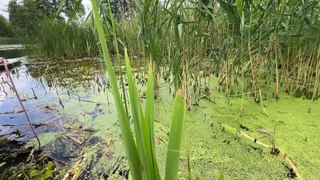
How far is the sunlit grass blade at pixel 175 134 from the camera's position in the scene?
444 millimetres

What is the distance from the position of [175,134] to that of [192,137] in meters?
0.97

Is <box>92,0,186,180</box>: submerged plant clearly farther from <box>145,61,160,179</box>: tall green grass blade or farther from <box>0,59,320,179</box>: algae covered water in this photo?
<box>0,59,320,179</box>: algae covered water

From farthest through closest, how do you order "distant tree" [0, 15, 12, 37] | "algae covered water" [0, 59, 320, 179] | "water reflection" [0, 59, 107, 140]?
"distant tree" [0, 15, 12, 37]
"water reflection" [0, 59, 107, 140]
"algae covered water" [0, 59, 320, 179]

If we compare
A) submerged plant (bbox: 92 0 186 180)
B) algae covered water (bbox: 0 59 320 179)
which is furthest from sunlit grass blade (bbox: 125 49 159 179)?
algae covered water (bbox: 0 59 320 179)

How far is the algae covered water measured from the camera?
1.10 m

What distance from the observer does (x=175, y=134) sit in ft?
1.56

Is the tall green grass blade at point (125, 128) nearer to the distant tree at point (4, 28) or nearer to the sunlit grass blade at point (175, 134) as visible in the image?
the sunlit grass blade at point (175, 134)

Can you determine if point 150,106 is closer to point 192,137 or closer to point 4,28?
point 192,137

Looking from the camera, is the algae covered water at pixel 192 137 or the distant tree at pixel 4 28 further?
the distant tree at pixel 4 28

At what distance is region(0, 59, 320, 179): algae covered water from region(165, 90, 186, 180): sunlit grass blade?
15cm

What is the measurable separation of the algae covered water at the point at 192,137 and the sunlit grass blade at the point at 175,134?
145mm

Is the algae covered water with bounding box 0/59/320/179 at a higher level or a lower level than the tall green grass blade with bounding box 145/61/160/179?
lower

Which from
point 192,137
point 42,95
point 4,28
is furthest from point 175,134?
point 4,28

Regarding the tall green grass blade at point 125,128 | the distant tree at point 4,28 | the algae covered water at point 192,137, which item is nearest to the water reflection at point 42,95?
the algae covered water at point 192,137
